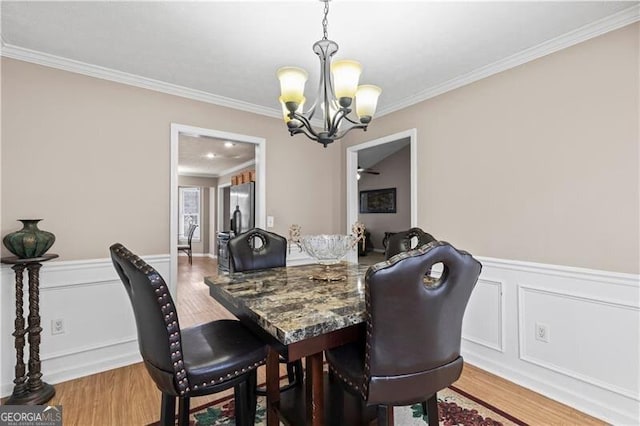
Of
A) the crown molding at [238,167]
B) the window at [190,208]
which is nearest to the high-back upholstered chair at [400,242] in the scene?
the crown molding at [238,167]

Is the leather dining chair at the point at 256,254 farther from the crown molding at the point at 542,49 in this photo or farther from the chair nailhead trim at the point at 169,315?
the crown molding at the point at 542,49

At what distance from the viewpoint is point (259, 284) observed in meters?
1.68

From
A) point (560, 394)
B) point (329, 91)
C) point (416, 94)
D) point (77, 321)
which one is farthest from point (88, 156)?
point (560, 394)

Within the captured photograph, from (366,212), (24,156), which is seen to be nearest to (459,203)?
(24,156)

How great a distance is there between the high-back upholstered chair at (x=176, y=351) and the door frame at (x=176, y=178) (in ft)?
5.17

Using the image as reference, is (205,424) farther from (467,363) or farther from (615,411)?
(615,411)

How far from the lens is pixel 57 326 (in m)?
2.32

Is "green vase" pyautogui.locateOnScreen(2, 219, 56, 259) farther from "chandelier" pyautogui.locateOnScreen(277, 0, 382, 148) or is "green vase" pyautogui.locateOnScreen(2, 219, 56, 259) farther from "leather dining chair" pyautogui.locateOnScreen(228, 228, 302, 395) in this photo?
"chandelier" pyautogui.locateOnScreen(277, 0, 382, 148)

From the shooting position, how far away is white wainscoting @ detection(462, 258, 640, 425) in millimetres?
1812

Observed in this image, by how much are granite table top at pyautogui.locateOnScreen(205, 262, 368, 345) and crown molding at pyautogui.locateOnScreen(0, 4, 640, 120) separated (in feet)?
6.38

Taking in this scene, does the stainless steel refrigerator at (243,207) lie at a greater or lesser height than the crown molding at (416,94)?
lesser

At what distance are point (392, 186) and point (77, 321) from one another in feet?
22.1

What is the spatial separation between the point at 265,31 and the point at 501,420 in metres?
2.81

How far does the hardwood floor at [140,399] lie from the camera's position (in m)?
1.85
